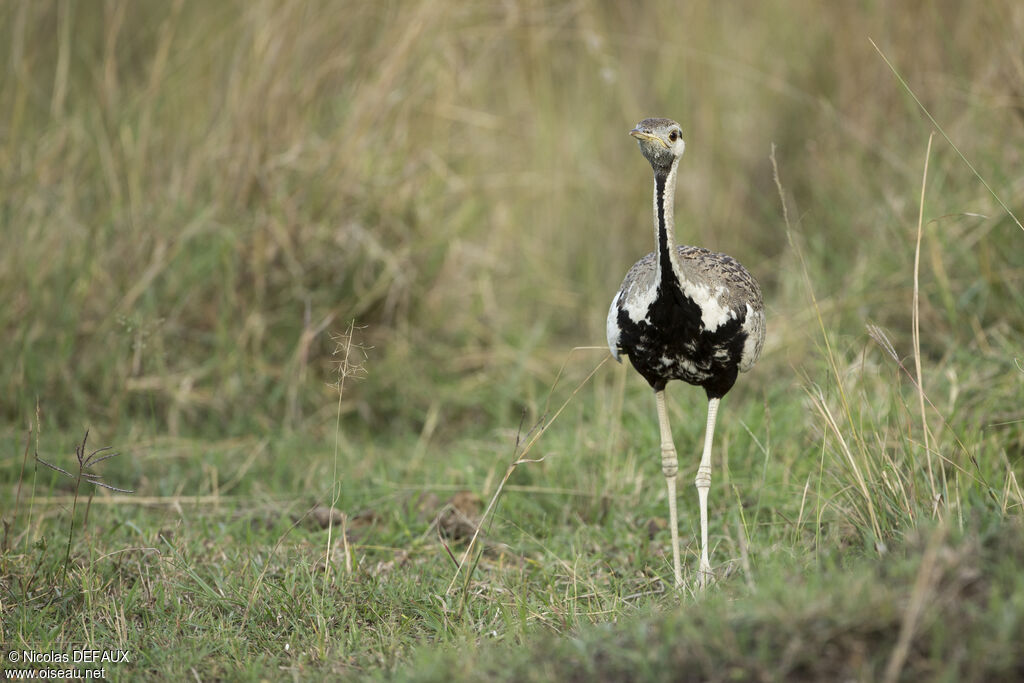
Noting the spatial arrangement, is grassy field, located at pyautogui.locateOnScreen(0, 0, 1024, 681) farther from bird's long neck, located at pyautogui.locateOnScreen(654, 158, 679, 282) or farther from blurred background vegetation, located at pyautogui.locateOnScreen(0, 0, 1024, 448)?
bird's long neck, located at pyautogui.locateOnScreen(654, 158, 679, 282)

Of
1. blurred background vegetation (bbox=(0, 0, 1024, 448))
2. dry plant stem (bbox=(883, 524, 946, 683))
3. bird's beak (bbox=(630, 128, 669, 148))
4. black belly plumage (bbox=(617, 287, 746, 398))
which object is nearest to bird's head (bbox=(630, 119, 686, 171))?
bird's beak (bbox=(630, 128, 669, 148))

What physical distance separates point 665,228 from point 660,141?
10.9 inches

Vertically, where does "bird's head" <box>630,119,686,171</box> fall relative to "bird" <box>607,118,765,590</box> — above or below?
above

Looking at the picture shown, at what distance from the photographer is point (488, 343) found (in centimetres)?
557

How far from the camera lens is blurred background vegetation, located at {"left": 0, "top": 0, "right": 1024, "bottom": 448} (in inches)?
188

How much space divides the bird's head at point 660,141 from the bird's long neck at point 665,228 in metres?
0.03

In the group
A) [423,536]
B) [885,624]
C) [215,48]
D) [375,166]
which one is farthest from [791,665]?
[215,48]

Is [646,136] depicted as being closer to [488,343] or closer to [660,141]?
[660,141]

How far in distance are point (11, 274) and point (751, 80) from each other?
171 inches

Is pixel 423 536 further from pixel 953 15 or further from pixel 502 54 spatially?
pixel 953 15

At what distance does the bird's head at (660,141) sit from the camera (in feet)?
10.4

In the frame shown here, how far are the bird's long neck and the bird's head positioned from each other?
30 millimetres

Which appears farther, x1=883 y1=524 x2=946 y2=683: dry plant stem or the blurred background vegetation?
the blurred background vegetation

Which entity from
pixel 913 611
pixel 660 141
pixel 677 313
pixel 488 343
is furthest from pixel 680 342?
pixel 488 343
